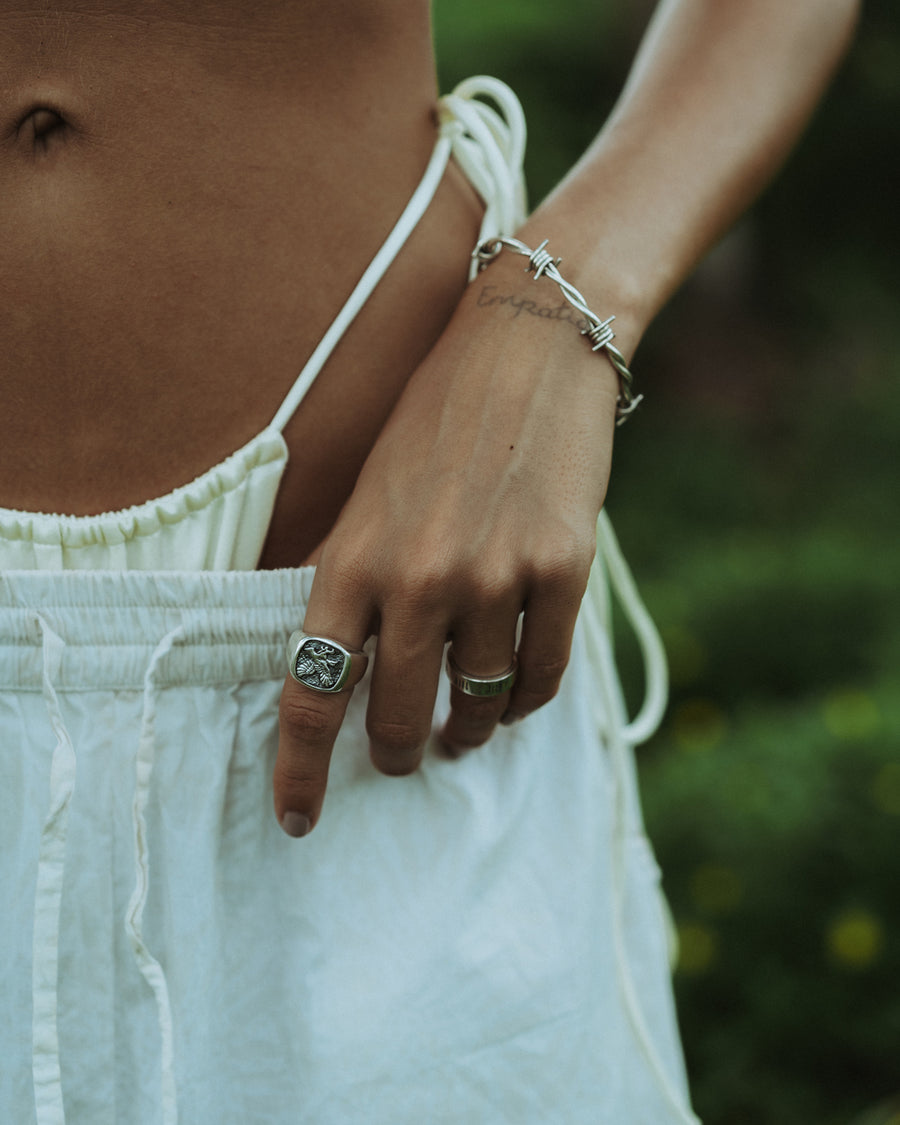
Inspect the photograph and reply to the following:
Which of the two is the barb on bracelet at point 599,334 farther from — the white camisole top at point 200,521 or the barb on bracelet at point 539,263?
the white camisole top at point 200,521

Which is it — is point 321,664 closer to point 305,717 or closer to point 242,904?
point 305,717

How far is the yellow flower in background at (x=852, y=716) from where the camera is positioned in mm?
2510

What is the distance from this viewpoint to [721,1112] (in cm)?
210

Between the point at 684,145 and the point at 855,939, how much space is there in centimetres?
179

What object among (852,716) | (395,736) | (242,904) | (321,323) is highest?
(321,323)

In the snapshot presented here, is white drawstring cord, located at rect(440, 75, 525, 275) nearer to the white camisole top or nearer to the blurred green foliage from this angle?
the white camisole top

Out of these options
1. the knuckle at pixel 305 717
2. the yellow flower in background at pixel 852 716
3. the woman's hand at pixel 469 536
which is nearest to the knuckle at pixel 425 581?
the woman's hand at pixel 469 536

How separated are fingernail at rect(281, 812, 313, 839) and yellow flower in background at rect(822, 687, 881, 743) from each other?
1973 millimetres

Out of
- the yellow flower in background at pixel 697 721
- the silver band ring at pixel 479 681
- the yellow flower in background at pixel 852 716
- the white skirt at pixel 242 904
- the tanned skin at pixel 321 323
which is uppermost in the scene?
the tanned skin at pixel 321 323

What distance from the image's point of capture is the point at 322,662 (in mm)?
747

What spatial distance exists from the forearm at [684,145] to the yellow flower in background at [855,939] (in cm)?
169

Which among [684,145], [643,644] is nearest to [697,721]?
[643,644]

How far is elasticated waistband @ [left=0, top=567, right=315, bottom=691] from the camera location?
2.64 ft

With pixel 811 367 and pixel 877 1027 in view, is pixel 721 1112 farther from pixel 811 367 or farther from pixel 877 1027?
pixel 811 367
